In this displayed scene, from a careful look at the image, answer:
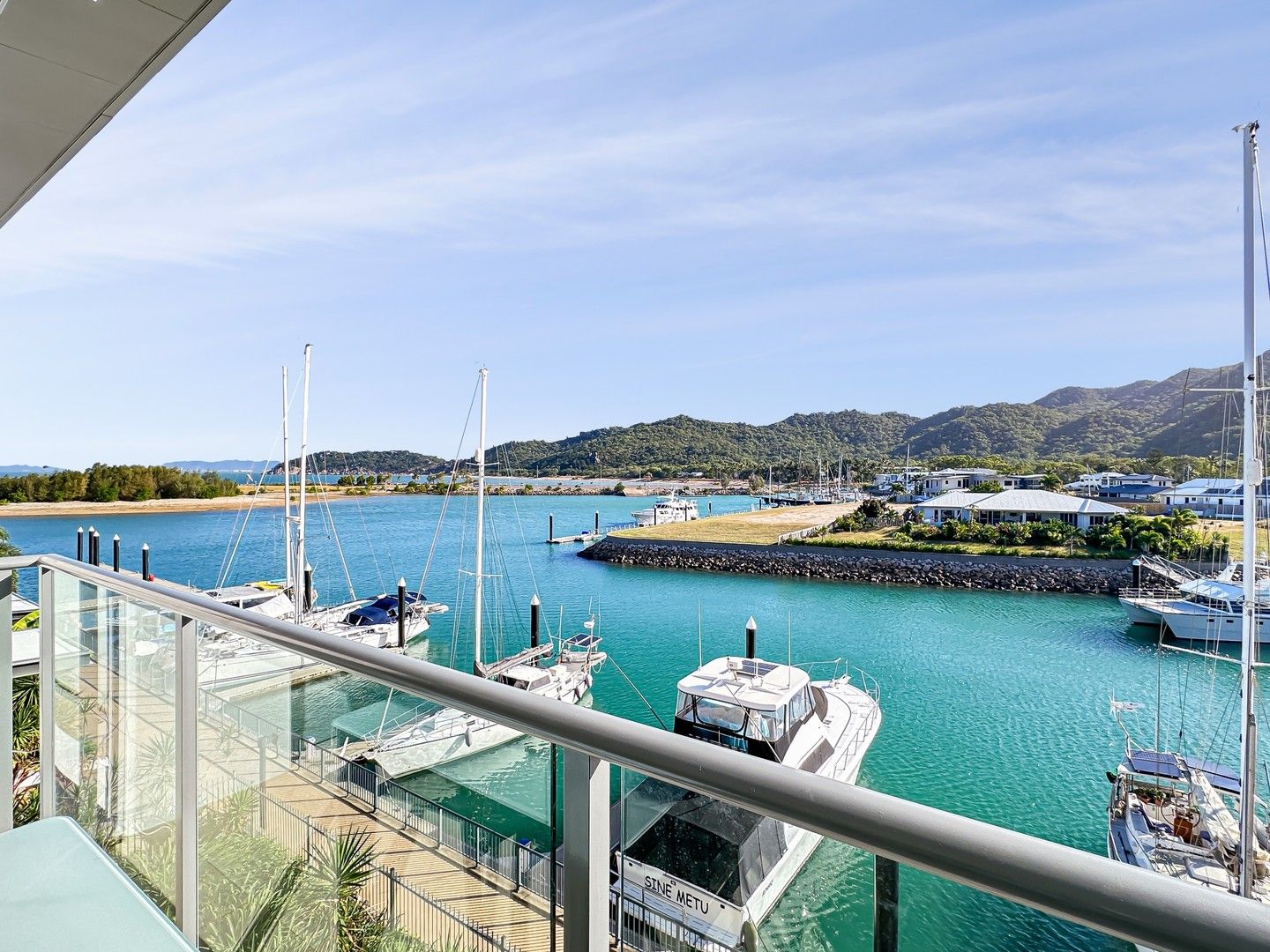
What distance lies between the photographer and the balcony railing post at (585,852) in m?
0.75

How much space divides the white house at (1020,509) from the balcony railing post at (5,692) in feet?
111

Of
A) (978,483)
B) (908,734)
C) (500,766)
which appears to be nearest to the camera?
(500,766)

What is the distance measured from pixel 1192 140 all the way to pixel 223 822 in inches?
2150

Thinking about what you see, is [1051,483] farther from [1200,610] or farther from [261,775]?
[261,775]

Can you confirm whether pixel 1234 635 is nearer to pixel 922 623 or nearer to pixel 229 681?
pixel 922 623

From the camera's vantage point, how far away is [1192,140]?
3956cm

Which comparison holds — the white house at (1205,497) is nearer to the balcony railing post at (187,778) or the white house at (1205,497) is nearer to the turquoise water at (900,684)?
the turquoise water at (900,684)

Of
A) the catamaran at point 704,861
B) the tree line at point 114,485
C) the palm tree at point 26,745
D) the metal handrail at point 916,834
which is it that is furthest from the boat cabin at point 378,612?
the tree line at point 114,485

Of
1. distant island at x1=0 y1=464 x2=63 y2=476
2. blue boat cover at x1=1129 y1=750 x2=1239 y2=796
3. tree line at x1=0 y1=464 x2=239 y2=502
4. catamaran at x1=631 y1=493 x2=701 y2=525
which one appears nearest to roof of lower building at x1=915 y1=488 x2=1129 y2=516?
catamaran at x1=631 y1=493 x2=701 y2=525

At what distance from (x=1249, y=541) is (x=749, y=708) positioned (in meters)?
6.30

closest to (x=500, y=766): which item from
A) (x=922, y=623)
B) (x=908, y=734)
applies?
(x=908, y=734)

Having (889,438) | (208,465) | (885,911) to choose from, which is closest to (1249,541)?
(885,911)

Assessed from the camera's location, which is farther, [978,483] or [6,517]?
[978,483]

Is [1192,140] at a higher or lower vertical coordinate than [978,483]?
higher
